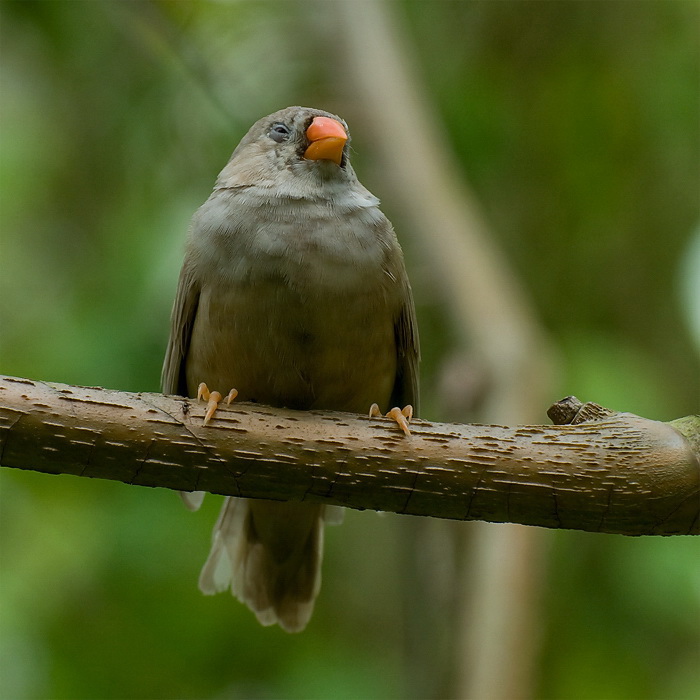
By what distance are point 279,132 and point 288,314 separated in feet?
2.97

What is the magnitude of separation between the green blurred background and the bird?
0.62 metres

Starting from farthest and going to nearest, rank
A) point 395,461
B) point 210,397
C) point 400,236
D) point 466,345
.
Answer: point 400,236 < point 466,345 < point 210,397 < point 395,461

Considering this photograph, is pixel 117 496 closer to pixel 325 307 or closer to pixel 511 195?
pixel 325 307

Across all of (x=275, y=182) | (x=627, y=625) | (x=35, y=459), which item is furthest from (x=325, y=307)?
(x=627, y=625)

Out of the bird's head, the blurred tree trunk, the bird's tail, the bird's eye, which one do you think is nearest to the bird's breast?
the bird's head

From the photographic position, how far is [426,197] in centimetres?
440

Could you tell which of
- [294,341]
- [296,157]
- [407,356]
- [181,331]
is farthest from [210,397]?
[296,157]

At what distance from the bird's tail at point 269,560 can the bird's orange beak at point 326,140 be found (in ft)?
3.96

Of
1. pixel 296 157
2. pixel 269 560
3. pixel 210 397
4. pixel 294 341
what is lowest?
pixel 269 560

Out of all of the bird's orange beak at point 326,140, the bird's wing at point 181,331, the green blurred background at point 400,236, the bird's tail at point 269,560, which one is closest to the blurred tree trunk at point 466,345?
the green blurred background at point 400,236

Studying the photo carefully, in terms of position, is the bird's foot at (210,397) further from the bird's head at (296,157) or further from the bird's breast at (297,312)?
the bird's head at (296,157)

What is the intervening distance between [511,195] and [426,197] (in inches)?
52.3

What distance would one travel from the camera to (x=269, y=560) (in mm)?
3574

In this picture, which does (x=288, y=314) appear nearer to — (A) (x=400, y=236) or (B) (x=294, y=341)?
(B) (x=294, y=341)
